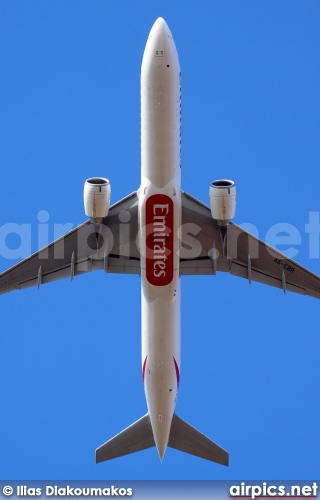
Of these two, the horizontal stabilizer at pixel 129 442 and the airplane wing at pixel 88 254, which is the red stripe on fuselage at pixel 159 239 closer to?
the airplane wing at pixel 88 254

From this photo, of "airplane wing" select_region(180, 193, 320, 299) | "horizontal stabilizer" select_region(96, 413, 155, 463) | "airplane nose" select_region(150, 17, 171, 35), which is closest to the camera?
"airplane nose" select_region(150, 17, 171, 35)

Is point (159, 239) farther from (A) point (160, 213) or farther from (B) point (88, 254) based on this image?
→ (B) point (88, 254)

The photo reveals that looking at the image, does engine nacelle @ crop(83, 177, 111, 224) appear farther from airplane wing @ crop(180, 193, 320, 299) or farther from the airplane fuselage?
airplane wing @ crop(180, 193, 320, 299)

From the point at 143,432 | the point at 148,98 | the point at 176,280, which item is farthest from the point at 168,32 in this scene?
the point at 143,432

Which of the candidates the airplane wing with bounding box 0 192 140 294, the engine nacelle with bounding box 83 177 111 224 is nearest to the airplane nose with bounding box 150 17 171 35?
the engine nacelle with bounding box 83 177 111 224

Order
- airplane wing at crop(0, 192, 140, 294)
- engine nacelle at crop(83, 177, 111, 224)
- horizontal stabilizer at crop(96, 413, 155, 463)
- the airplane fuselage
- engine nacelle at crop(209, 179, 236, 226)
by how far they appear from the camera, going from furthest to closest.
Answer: horizontal stabilizer at crop(96, 413, 155, 463) < airplane wing at crop(0, 192, 140, 294) < engine nacelle at crop(83, 177, 111, 224) < engine nacelle at crop(209, 179, 236, 226) < the airplane fuselage

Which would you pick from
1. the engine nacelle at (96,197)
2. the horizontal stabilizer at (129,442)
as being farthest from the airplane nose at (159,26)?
the horizontal stabilizer at (129,442)
